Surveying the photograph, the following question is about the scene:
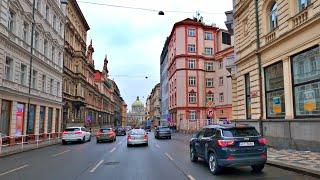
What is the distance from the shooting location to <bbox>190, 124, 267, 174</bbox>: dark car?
1185 centimetres

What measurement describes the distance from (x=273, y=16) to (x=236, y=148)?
12.6m

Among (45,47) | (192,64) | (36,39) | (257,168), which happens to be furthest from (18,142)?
(192,64)

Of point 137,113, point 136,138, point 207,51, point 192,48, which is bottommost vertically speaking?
point 136,138

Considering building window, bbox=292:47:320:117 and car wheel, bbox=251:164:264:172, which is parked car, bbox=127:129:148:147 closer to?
building window, bbox=292:47:320:117

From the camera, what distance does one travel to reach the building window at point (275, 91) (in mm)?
20547

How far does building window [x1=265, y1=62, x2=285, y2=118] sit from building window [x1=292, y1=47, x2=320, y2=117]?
156cm

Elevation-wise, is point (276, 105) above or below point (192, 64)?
below

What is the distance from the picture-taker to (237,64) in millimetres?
27422

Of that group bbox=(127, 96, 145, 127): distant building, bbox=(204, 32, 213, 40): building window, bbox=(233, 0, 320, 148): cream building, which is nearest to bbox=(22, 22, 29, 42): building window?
bbox=(233, 0, 320, 148): cream building

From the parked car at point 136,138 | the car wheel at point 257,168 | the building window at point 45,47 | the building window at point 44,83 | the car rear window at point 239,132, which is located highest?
the building window at point 45,47

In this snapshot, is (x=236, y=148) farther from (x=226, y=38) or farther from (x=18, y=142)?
(x=226, y=38)

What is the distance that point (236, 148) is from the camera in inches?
469

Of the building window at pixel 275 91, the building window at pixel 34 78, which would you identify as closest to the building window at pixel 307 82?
the building window at pixel 275 91

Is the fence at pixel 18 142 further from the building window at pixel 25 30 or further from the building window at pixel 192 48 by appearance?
the building window at pixel 192 48
